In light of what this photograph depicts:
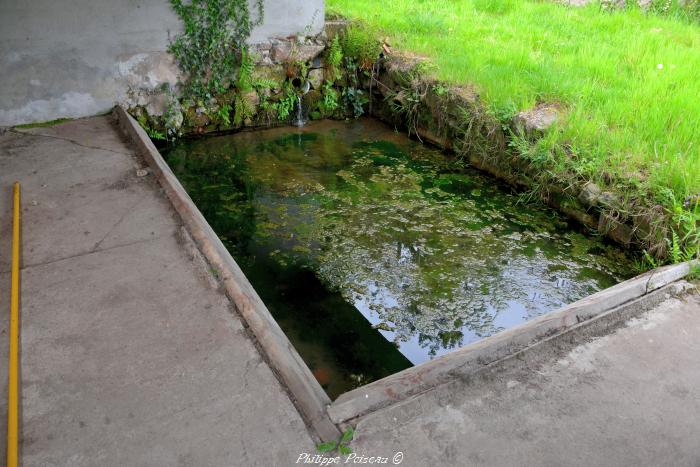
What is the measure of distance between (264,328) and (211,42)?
3726mm

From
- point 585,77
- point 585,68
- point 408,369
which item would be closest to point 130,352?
point 408,369

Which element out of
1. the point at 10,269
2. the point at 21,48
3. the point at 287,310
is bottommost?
the point at 287,310

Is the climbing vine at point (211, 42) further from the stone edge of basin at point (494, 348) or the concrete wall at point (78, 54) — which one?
the stone edge of basin at point (494, 348)

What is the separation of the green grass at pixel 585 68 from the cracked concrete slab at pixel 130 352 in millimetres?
2746

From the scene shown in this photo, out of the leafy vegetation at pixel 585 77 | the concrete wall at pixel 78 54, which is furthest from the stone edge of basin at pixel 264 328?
the leafy vegetation at pixel 585 77

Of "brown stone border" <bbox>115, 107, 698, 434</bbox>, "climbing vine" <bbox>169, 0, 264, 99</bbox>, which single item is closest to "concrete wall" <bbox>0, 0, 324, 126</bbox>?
"climbing vine" <bbox>169, 0, 264, 99</bbox>

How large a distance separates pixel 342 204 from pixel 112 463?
278 cm

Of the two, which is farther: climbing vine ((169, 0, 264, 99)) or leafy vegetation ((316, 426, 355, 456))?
climbing vine ((169, 0, 264, 99))

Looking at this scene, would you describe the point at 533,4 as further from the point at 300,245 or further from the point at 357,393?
the point at 357,393

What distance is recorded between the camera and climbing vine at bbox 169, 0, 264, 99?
5.00 metres

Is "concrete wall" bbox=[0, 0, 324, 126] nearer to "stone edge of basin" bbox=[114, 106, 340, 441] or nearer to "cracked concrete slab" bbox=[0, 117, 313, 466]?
"cracked concrete slab" bbox=[0, 117, 313, 466]

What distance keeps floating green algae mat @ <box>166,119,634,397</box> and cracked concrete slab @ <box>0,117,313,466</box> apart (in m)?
0.66

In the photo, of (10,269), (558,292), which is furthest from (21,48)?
(558,292)

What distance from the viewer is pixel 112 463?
1.68 metres
